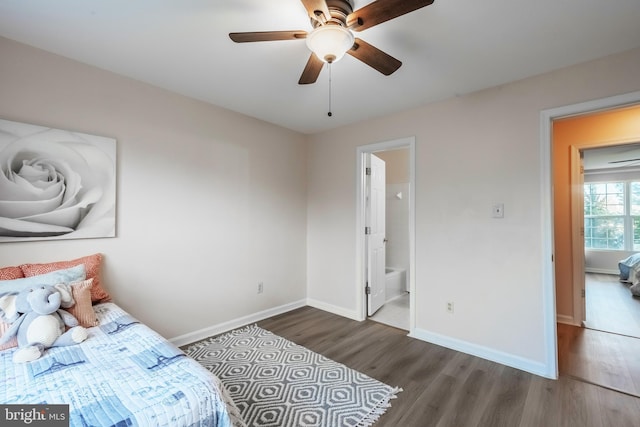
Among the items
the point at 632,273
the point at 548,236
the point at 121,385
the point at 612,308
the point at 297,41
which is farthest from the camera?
the point at 632,273

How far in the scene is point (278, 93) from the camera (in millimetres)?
2646

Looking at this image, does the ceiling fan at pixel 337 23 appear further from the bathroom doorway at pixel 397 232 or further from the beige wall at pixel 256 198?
the bathroom doorway at pixel 397 232

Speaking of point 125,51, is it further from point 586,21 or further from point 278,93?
point 586,21

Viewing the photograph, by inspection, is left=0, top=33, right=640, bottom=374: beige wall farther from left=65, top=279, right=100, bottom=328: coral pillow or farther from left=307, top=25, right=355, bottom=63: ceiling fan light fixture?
left=307, top=25, right=355, bottom=63: ceiling fan light fixture

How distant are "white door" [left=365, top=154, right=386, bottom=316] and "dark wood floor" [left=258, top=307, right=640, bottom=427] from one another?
2.33 feet

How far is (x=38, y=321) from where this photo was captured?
4.89ft

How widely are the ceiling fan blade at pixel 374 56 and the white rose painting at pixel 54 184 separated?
2.06 metres

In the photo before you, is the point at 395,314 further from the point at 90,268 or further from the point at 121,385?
the point at 90,268

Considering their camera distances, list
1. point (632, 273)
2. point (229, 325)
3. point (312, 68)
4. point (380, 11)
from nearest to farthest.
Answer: point (380, 11), point (312, 68), point (229, 325), point (632, 273)

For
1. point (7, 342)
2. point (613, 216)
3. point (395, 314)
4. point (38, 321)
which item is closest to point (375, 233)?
point (395, 314)

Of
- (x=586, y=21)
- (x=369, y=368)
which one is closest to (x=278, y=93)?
(x=586, y=21)

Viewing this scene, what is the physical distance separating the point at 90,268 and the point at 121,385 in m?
1.33

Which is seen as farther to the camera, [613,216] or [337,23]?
[613,216]

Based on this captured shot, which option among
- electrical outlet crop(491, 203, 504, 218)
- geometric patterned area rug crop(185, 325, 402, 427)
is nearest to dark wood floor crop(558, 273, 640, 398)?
electrical outlet crop(491, 203, 504, 218)
